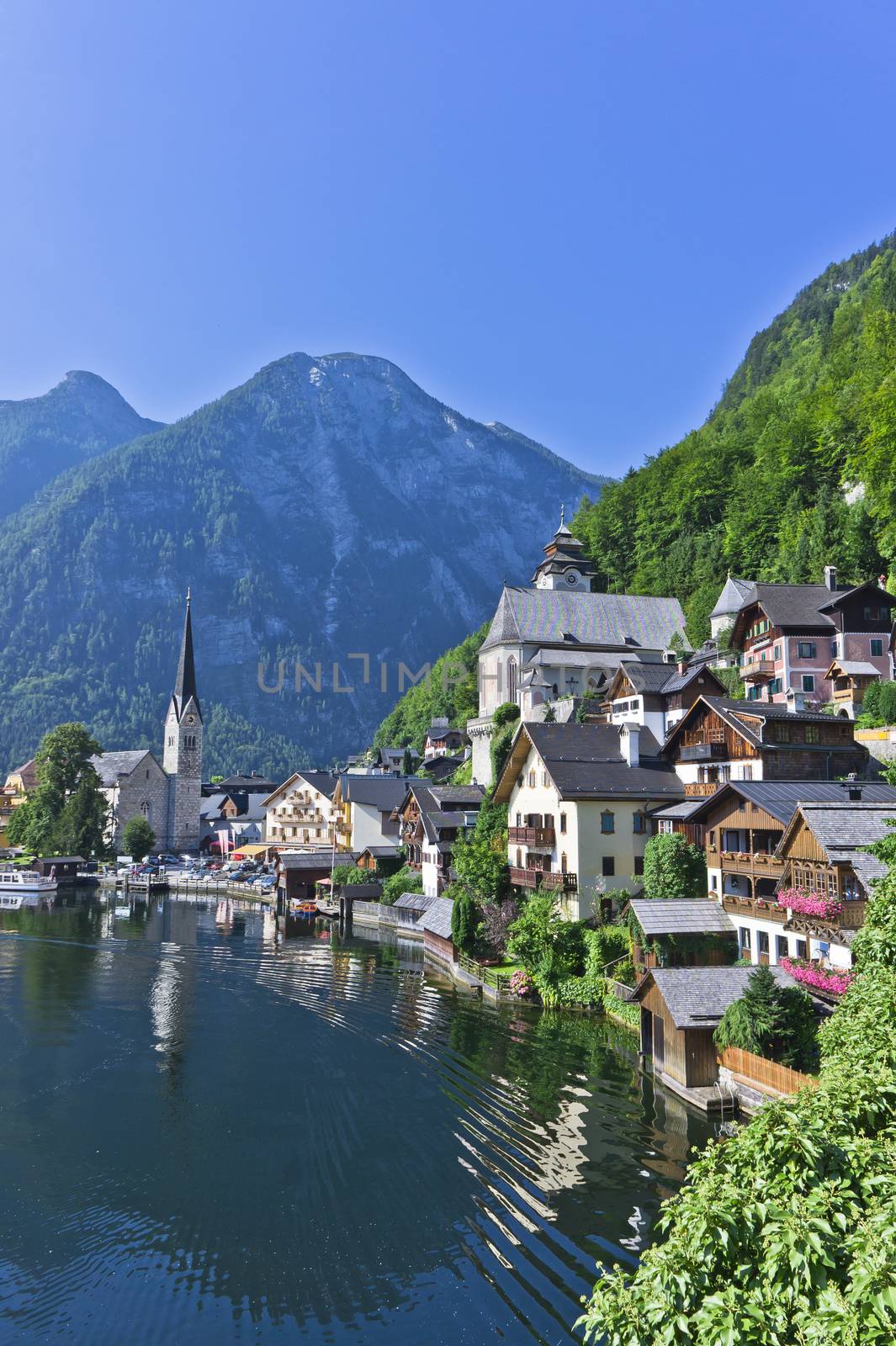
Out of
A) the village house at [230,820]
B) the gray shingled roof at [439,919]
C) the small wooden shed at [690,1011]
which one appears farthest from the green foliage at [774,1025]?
the village house at [230,820]

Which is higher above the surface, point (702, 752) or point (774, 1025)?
point (702, 752)

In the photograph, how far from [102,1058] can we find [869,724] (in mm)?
44756

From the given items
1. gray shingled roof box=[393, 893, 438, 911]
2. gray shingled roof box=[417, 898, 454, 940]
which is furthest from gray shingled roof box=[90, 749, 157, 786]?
gray shingled roof box=[417, 898, 454, 940]

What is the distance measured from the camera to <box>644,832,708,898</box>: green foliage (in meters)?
42.5

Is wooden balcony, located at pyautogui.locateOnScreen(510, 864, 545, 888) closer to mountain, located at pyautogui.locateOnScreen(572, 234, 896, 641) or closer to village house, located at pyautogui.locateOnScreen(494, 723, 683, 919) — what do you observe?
village house, located at pyautogui.locateOnScreen(494, 723, 683, 919)

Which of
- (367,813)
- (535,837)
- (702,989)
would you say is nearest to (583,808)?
(535,837)

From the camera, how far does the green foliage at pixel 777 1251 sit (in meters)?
8.41

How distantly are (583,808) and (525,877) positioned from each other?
6.77 m

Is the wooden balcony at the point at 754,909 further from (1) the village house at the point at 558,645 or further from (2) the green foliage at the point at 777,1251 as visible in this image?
(1) the village house at the point at 558,645

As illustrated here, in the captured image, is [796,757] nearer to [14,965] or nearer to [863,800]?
[863,800]

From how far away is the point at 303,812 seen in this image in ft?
389

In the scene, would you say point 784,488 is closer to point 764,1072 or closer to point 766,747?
point 766,747

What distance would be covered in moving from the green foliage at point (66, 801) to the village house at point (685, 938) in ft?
335

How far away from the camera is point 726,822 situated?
134 feet
